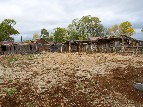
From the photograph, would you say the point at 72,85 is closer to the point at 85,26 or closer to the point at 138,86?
the point at 138,86

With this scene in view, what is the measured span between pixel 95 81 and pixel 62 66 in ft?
21.7

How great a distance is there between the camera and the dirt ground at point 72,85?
1548cm

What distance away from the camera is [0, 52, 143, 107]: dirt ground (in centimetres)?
1548

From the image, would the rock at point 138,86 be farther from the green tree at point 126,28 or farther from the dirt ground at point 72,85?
the green tree at point 126,28

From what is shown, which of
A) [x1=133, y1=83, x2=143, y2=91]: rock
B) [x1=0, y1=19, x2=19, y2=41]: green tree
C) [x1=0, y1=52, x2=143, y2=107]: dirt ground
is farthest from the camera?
[x1=0, y1=19, x2=19, y2=41]: green tree

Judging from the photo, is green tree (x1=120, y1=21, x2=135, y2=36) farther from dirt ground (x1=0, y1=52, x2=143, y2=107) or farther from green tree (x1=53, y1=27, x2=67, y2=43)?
dirt ground (x1=0, y1=52, x2=143, y2=107)

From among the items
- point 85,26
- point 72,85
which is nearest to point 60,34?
point 85,26

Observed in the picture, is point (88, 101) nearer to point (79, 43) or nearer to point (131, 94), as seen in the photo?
point (131, 94)

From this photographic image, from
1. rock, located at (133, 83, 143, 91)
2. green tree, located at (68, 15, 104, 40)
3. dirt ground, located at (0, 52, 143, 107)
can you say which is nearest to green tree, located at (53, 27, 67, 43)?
green tree, located at (68, 15, 104, 40)

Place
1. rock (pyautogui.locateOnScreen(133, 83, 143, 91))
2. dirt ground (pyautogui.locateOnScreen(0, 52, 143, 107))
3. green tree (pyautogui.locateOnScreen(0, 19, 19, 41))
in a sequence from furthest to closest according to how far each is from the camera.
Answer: green tree (pyautogui.locateOnScreen(0, 19, 19, 41)) → rock (pyautogui.locateOnScreen(133, 83, 143, 91)) → dirt ground (pyautogui.locateOnScreen(0, 52, 143, 107))

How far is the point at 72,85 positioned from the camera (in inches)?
711

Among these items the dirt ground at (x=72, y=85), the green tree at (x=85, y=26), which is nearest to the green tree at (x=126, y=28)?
the green tree at (x=85, y=26)

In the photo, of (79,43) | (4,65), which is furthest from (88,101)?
(79,43)

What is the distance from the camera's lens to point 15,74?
21.5 m
